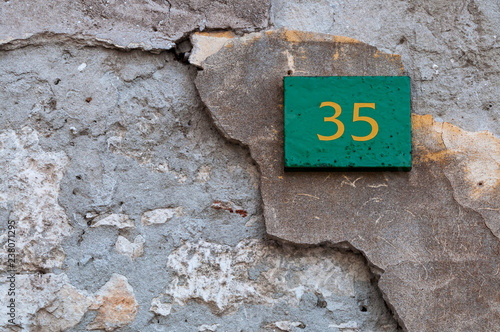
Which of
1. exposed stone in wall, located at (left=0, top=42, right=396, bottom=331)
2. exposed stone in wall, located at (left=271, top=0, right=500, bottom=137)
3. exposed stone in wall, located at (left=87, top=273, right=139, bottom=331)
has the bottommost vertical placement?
exposed stone in wall, located at (left=87, top=273, right=139, bottom=331)

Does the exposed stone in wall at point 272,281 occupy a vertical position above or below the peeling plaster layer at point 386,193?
below

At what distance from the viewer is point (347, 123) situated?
167 cm

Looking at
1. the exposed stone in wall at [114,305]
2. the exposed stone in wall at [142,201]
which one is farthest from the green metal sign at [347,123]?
the exposed stone in wall at [114,305]

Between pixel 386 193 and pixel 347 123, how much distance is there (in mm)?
278

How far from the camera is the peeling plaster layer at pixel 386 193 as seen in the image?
1.62 m

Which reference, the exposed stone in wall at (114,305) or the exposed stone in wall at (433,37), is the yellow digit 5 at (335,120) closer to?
the exposed stone in wall at (433,37)

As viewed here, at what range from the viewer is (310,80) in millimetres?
1693

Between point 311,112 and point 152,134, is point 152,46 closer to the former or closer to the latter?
point 152,134

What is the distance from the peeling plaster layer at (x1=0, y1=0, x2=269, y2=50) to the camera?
173 cm

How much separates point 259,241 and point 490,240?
0.79 meters

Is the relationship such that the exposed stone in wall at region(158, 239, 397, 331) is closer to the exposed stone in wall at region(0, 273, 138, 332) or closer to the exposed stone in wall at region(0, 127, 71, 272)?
the exposed stone in wall at region(0, 273, 138, 332)

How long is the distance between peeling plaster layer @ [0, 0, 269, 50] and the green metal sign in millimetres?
335

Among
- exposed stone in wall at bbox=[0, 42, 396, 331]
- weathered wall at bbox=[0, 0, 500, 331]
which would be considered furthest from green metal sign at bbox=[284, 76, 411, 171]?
exposed stone in wall at bbox=[0, 42, 396, 331]

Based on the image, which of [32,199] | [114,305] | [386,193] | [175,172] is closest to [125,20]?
[175,172]
